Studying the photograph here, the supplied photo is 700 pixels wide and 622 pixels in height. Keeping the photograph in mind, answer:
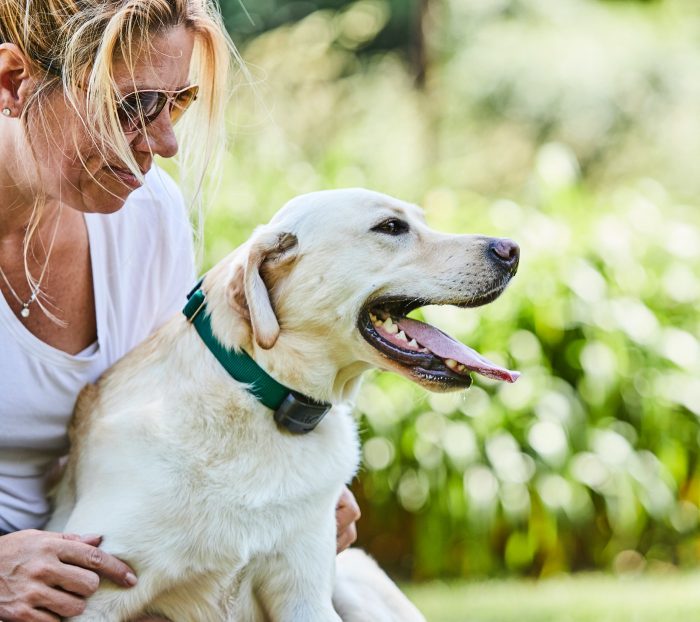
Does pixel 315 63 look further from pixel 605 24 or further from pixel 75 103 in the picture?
pixel 605 24

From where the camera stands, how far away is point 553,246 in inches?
197

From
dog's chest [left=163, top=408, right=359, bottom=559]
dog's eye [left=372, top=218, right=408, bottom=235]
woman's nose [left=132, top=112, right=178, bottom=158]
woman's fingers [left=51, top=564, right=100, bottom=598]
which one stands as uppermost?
woman's nose [left=132, top=112, right=178, bottom=158]

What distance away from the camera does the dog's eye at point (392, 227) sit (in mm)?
2543

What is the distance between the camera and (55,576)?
2.18 m

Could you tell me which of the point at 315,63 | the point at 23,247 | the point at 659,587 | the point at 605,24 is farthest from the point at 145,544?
the point at 605,24

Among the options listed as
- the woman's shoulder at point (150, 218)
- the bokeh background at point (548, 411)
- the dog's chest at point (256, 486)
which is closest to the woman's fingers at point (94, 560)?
the dog's chest at point (256, 486)

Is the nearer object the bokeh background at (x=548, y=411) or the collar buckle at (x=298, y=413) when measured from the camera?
the collar buckle at (x=298, y=413)

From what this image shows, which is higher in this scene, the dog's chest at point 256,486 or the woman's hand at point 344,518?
the dog's chest at point 256,486

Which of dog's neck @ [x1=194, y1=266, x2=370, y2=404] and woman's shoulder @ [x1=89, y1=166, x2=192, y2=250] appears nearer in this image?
dog's neck @ [x1=194, y1=266, x2=370, y2=404]

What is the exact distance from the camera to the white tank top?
2473 mm

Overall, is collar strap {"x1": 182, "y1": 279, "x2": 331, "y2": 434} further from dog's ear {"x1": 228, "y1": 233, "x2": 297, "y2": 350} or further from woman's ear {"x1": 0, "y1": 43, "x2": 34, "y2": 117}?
woman's ear {"x1": 0, "y1": 43, "x2": 34, "y2": 117}

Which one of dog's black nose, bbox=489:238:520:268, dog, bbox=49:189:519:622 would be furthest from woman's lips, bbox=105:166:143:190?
dog's black nose, bbox=489:238:520:268

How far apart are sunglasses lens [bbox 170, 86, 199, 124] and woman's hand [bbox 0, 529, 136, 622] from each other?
3.13 ft

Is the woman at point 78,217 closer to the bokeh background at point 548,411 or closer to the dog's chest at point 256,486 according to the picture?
the dog's chest at point 256,486
